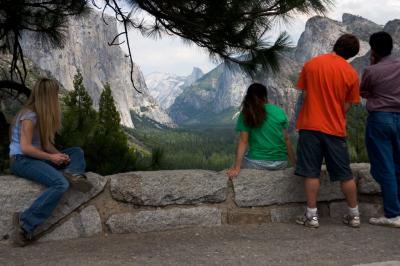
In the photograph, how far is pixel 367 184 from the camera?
167 inches

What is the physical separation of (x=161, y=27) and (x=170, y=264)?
3.78 meters

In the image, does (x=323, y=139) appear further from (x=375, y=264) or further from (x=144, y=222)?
(x=144, y=222)

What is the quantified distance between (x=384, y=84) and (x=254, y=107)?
0.98 metres

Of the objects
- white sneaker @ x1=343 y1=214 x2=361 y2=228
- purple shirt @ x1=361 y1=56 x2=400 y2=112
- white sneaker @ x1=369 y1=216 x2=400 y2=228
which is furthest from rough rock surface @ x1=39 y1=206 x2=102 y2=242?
purple shirt @ x1=361 y1=56 x2=400 y2=112

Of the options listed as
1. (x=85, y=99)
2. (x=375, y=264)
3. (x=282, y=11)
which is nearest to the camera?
(x=375, y=264)

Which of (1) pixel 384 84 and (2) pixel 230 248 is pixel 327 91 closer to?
(1) pixel 384 84

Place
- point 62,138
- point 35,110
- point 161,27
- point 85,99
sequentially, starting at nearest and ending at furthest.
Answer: point 35,110 < point 62,138 < point 161,27 < point 85,99

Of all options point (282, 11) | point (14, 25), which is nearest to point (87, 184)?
point (282, 11)

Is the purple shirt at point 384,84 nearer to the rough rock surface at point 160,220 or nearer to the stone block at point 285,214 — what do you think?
the stone block at point 285,214

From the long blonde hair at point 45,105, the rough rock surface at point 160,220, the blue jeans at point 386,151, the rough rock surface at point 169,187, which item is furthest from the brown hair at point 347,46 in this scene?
the long blonde hair at point 45,105

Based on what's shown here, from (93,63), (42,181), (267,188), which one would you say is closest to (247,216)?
(267,188)

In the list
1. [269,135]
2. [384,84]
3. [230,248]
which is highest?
[384,84]

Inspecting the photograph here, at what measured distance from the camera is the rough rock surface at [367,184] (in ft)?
13.9

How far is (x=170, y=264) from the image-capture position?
118 inches
